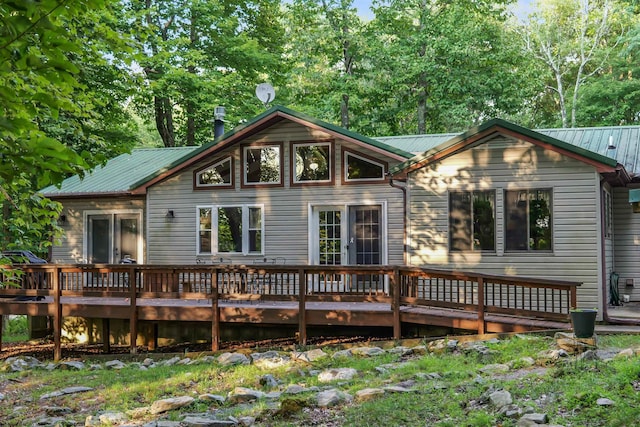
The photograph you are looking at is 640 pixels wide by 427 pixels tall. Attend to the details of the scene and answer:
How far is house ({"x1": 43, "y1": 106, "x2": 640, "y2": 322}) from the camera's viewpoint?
11156 millimetres

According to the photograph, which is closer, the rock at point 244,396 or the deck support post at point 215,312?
the rock at point 244,396

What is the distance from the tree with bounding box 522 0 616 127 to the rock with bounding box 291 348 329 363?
2149cm

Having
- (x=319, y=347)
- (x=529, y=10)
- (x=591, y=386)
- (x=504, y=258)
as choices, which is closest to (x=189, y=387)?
(x=319, y=347)

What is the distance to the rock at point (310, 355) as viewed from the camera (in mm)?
9141

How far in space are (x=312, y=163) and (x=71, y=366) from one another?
6.36 metres

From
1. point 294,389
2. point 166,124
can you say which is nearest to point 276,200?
point 294,389

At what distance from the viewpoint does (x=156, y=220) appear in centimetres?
1523

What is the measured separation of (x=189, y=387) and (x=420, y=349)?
3.12m

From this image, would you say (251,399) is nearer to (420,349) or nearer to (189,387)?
(189,387)

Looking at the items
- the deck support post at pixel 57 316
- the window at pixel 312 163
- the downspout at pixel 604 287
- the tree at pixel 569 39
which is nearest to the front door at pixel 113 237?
the deck support post at pixel 57 316

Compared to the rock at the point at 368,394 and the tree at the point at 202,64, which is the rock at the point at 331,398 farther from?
the tree at the point at 202,64

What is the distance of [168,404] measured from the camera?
685 cm

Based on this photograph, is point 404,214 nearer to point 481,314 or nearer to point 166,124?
point 481,314

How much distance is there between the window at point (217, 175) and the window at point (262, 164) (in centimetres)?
42
